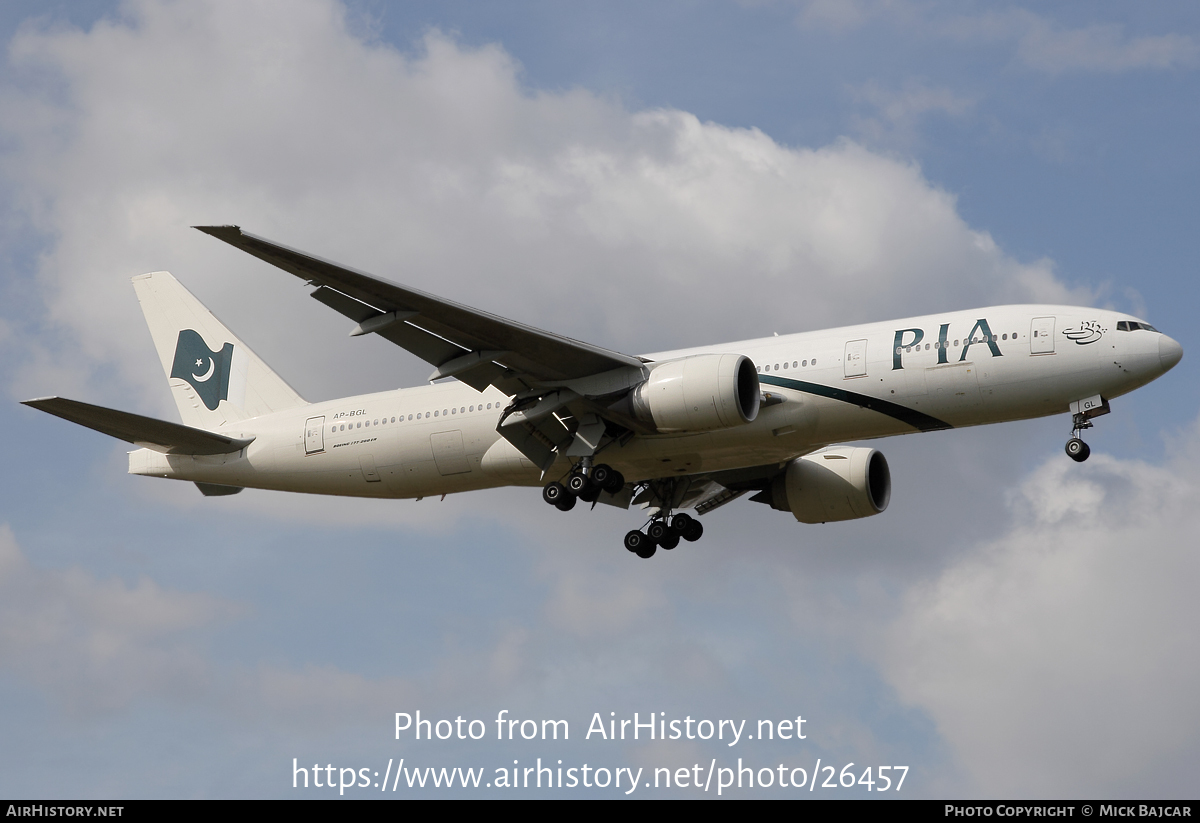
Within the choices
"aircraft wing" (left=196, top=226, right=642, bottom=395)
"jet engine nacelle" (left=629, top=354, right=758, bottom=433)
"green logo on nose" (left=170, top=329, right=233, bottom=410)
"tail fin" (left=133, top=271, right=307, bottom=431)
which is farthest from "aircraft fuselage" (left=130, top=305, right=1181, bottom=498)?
"green logo on nose" (left=170, top=329, right=233, bottom=410)

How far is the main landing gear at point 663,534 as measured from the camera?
36219 mm

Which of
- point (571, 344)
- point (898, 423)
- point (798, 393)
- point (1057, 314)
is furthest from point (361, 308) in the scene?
point (1057, 314)

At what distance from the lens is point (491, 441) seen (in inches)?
1283

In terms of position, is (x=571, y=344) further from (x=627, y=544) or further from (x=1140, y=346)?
(x=1140, y=346)

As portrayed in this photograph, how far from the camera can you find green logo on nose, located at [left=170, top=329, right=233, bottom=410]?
125 ft

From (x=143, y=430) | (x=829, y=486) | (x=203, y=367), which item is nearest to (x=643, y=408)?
(x=829, y=486)

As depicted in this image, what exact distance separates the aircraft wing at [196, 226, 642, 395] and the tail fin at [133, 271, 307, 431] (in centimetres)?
792

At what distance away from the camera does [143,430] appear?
33844 millimetres

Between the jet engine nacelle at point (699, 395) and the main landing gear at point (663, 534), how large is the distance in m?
7.07

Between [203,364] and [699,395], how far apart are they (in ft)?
55.5

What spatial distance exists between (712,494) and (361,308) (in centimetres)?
1280

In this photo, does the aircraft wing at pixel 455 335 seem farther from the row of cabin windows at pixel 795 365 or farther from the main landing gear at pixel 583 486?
the row of cabin windows at pixel 795 365

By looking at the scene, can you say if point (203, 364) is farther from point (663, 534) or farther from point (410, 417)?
point (663, 534)

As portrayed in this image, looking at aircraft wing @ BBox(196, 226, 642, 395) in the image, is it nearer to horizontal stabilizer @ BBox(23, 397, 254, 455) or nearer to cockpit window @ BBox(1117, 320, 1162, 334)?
horizontal stabilizer @ BBox(23, 397, 254, 455)
